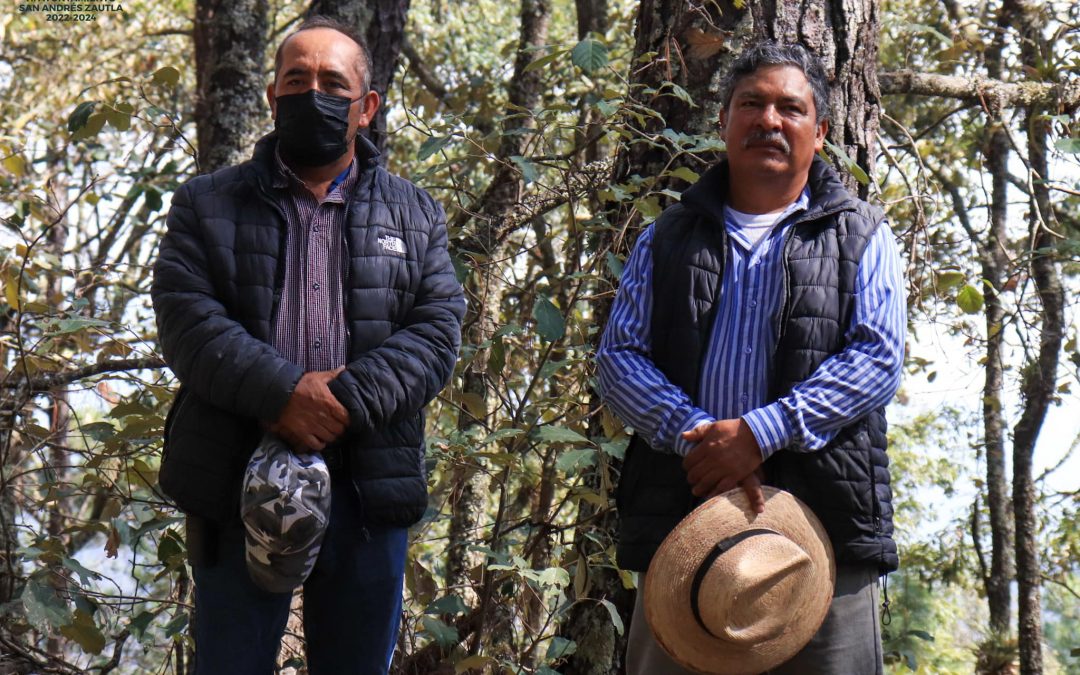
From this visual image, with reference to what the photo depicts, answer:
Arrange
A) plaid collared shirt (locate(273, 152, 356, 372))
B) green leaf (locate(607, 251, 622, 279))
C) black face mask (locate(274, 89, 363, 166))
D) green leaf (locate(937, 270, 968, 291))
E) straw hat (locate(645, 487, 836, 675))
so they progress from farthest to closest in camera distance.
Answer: green leaf (locate(937, 270, 968, 291)) → green leaf (locate(607, 251, 622, 279)) → black face mask (locate(274, 89, 363, 166)) → plaid collared shirt (locate(273, 152, 356, 372)) → straw hat (locate(645, 487, 836, 675))

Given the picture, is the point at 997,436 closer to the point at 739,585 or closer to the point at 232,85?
the point at 232,85

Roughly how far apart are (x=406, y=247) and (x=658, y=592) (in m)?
0.90

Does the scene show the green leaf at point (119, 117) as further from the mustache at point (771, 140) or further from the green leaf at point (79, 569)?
the mustache at point (771, 140)

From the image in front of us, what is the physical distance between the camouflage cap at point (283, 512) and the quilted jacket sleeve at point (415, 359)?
14 centimetres

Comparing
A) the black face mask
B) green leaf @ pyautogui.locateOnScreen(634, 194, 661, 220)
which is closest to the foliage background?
green leaf @ pyautogui.locateOnScreen(634, 194, 661, 220)

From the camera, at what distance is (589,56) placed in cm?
346

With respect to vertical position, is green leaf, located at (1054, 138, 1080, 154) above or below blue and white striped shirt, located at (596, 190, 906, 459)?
above

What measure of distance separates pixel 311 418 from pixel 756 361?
905 mm

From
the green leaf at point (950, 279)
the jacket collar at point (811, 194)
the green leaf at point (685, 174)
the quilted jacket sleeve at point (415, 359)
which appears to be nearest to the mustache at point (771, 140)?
the jacket collar at point (811, 194)

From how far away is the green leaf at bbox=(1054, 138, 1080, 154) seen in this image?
3.91 metres

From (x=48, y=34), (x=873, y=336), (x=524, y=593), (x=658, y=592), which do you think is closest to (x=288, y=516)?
(x=658, y=592)

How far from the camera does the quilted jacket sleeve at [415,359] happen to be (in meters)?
2.31

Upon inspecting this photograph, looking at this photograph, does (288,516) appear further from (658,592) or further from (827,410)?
(827,410)

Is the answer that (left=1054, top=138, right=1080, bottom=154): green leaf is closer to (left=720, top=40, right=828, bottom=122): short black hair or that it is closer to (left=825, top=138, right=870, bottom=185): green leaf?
(left=825, top=138, right=870, bottom=185): green leaf
